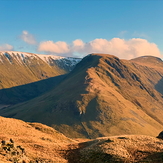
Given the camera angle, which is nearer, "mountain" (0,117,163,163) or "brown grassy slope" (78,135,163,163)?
"mountain" (0,117,163,163)

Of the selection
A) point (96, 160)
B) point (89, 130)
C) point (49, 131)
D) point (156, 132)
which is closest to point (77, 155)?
point (96, 160)

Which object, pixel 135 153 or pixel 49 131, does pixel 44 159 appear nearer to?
pixel 135 153

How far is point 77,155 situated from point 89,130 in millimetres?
140976

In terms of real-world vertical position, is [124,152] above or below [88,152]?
above

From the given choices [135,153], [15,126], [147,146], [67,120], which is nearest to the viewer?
[135,153]

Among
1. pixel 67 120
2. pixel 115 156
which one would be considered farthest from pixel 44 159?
pixel 67 120

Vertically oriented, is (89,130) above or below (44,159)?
below

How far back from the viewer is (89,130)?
18212 centimetres

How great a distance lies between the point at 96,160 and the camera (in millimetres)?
41750

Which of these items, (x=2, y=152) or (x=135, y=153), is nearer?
(x=2, y=152)

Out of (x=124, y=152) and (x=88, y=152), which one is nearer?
(x=124, y=152)

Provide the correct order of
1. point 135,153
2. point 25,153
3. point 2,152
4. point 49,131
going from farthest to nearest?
point 49,131, point 135,153, point 25,153, point 2,152

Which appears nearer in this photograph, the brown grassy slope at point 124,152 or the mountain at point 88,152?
the mountain at point 88,152

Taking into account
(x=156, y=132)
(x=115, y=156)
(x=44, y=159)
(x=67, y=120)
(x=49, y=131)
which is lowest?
(x=67, y=120)
